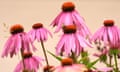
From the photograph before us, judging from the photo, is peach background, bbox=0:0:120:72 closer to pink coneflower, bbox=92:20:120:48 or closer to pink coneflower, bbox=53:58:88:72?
pink coneflower, bbox=92:20:120:48

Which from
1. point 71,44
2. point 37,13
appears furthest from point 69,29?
point 37,13

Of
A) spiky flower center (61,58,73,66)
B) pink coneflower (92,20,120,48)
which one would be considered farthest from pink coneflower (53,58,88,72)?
pink coneflower (92,20,120,48)

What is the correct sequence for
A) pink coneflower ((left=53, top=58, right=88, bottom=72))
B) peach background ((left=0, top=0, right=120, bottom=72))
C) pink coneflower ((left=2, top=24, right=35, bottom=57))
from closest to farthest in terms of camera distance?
pink coneflower ((left=53, top=58, right=88, bottom=72))
pink coneflower ((left=2, top=24, right=35, bottom=57))
peach background ((left=0, top=0, right=120, bottom=72))

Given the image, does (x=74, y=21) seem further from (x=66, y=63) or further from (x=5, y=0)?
(x=5, y=0)

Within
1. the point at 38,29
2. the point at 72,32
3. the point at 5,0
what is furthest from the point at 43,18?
the point at 72,32

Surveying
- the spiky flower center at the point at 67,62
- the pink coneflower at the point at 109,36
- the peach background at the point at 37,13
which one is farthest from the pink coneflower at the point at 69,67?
the peach background at the point at 37,13

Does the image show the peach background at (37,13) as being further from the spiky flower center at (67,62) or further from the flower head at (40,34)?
the spiky flower center at (67,62)
